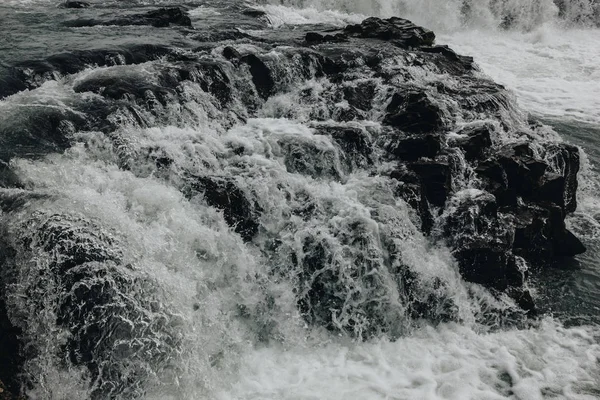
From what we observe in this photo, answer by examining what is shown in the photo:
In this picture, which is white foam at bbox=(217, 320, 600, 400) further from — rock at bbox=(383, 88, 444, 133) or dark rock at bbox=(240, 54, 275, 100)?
dark rock at bbox=(240, 54, 275, 100)

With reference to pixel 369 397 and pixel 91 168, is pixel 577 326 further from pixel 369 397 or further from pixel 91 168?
pixel 91 168

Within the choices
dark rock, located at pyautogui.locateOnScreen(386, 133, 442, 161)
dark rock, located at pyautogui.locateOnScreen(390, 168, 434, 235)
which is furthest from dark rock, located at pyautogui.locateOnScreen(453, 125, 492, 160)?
dark rock, located at pyautogui.locateOnScreen(390, 168, 434, 235)

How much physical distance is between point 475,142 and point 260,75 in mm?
4654

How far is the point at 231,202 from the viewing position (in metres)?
7.53

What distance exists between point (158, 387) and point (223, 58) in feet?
25.5

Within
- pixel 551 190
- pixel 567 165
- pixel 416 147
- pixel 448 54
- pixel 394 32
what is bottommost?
pixel 551 190

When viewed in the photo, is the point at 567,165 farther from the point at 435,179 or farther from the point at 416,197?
the point at 416,197

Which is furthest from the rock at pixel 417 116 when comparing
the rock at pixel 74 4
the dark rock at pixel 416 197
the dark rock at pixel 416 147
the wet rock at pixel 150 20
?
the rock at pixel 74 4

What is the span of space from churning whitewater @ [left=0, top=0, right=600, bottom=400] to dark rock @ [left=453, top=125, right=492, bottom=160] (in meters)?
0.04

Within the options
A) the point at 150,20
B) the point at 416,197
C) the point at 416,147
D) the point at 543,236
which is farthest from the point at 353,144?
the point at 150,20

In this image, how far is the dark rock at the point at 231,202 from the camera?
24.5ft

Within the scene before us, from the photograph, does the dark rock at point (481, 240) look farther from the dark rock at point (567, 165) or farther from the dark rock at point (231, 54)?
the dark rock at point (231, 54)

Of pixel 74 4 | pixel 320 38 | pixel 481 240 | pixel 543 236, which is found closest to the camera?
pixel 481 240

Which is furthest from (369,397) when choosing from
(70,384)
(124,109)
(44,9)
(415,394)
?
(44,9)
